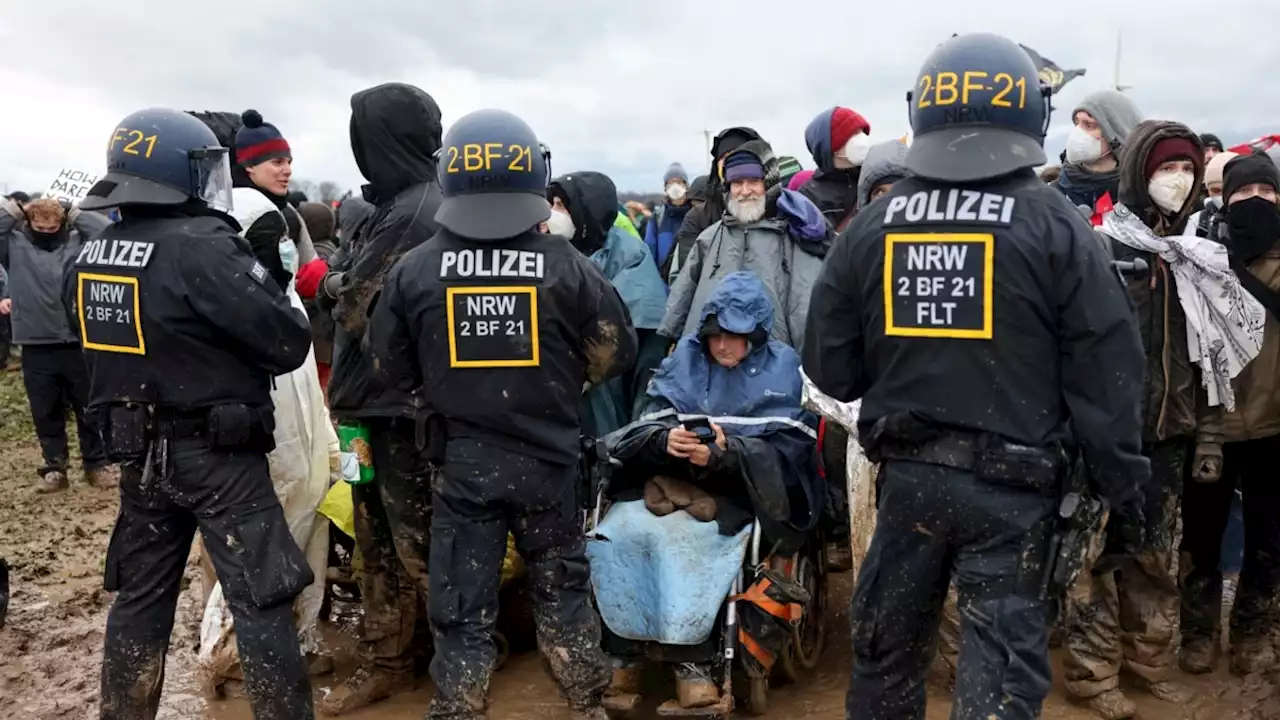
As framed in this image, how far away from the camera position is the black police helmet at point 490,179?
3822mm

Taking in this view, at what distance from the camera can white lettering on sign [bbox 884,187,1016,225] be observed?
9.77ft

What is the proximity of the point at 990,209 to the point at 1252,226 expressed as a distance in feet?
6.93

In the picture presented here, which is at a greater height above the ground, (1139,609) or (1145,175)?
(1145,175)

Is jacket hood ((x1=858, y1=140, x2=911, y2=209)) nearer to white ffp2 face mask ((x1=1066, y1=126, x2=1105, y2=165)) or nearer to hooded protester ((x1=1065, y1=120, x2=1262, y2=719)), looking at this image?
white ffp2 face mask ((x1=1066, y1=126, x2=1105, y2=165))

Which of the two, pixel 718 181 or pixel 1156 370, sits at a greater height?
pixel 718 181

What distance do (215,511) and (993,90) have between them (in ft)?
9.47

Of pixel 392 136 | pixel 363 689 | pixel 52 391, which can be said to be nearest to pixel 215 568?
pixel 363 689

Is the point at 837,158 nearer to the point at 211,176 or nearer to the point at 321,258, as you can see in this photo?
the point at 321,258

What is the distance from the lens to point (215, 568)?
12.4 feet

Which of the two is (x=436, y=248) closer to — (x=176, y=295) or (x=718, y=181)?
(x=176, y=295)

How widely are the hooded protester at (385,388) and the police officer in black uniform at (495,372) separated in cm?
36

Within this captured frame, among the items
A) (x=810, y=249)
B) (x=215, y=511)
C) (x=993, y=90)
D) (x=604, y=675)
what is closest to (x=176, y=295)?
(x=215, y=511)

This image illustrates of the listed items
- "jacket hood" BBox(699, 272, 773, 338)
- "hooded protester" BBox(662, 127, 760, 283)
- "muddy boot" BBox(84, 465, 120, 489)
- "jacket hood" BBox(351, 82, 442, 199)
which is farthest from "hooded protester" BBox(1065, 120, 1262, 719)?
"muddy boot" BBox(84, 465, 120, 489)

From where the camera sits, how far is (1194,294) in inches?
167
